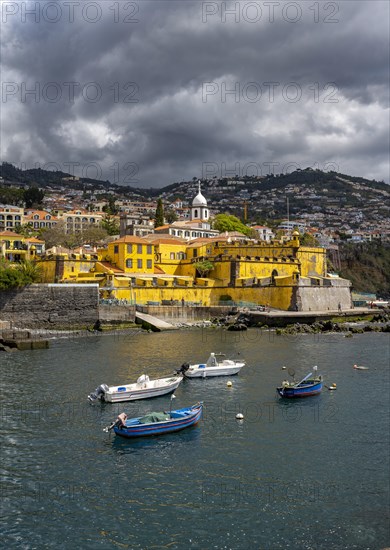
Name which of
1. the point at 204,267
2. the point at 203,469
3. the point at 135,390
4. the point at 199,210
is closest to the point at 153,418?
the point at 203,469

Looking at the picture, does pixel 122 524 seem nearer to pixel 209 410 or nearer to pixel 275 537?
pixel 275 537

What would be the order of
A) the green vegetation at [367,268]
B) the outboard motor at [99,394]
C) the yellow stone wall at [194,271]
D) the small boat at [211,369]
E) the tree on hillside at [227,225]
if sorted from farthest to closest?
the green vegetation at [367,268], the tree on hillside at [227,225], the yellow stone wall at [194,271], the small boat at [211,369], the outboard motor at [99,394]

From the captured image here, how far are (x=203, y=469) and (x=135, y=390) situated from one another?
279 inches

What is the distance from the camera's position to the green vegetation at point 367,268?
4112 inches

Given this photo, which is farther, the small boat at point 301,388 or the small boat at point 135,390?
the small boat at point 301,388

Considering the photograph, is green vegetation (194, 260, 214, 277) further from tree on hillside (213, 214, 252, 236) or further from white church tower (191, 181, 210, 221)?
white church tower (191, 181, 210, 221)

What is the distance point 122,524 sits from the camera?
37.7 ft

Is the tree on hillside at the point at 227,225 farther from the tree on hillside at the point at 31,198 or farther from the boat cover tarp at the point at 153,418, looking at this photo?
the tree on hillside at the point at 31,198

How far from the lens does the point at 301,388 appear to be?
21.7 metres

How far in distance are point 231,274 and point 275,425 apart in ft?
111

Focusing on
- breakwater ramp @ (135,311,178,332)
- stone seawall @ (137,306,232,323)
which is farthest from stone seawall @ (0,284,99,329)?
stone seawall @ (137,306,232,323)

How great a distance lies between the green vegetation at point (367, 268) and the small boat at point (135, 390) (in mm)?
84239

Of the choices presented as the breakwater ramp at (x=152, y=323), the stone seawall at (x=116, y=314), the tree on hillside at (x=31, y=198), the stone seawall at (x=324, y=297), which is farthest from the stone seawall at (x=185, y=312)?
the tree on hillside at (x=31, y=198)

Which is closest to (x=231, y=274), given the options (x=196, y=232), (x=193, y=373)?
(x=196, y=232)
